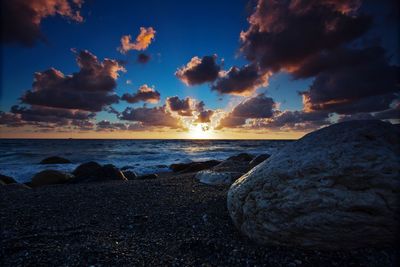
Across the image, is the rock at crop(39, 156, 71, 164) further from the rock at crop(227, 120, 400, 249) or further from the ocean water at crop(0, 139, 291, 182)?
the rock at crop(227, 120, 400, 249)

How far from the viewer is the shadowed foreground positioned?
3.38 metres

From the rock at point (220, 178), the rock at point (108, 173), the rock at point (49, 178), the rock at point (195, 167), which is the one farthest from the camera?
the rock at point (195, 167)

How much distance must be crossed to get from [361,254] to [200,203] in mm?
3586

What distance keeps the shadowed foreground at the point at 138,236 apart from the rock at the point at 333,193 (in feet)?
0.75

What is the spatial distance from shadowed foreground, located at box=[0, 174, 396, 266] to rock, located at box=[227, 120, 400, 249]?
228 millimetres

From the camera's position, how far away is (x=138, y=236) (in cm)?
438

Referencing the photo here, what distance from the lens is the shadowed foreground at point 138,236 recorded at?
338cm

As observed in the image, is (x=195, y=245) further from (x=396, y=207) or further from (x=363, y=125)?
(x=363, y=125)

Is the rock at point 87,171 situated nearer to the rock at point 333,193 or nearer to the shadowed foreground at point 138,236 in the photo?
the shadowed foreground at point 138,236

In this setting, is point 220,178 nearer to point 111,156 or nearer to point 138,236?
point 138,236

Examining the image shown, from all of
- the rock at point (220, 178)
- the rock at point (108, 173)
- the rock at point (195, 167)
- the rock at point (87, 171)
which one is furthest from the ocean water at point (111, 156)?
the rock at point (108, 173)

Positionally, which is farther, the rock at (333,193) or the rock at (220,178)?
the rock at (220,178)

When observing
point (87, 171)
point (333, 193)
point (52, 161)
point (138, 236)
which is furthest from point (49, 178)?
point (333, 193)

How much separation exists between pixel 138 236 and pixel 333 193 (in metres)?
3.34
